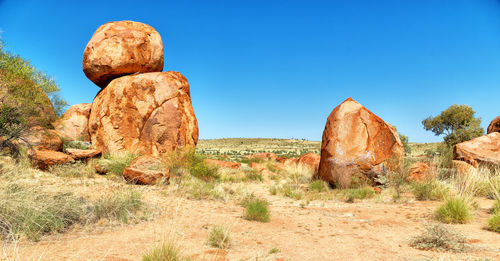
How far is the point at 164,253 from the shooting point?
3.49 metres

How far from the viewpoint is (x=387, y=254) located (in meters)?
4.54

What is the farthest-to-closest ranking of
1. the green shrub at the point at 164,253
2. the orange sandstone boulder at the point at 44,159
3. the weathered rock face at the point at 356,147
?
the orange sandstone boulder at the point at 44,159, the weathered rock face at the point at 356,147, the green shrub at the point at 164,253

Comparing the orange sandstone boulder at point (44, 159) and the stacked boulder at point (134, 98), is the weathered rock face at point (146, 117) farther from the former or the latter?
the orange sandstone boulder at point (44, 159)

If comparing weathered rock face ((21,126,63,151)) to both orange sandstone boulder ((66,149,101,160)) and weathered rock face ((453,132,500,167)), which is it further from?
weathered rock face ((453,132,500,167))

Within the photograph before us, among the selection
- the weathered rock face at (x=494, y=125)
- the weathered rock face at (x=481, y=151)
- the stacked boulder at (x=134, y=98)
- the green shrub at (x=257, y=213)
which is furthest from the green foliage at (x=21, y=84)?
the weathered rock face at (x=494, y=125)

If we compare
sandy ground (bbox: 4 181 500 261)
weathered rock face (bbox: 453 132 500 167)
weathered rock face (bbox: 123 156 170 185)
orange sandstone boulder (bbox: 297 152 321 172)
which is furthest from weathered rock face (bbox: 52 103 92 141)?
weathered rock face (bbox: 453 132 500 167)

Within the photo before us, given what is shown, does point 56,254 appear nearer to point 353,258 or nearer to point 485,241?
point 353,258

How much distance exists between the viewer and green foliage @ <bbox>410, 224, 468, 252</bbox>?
464cm

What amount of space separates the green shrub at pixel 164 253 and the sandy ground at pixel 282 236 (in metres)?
0.11

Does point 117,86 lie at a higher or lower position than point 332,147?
higher

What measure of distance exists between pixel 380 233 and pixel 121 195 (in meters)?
5.14

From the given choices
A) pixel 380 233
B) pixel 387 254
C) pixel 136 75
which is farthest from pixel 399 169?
pixel 136 75

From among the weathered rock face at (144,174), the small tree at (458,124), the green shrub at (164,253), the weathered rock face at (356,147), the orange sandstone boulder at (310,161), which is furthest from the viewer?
the small tree at (458,124)

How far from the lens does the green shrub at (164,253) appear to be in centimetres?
346
